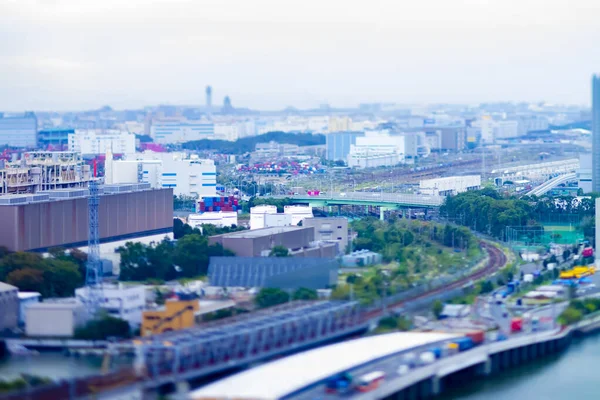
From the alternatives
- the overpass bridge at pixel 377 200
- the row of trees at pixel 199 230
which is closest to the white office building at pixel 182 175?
the overpass bridge at pixel 377 200

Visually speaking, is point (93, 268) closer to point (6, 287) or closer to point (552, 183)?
point (6, 287)

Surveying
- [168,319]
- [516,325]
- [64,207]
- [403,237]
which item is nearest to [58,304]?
[168,319]

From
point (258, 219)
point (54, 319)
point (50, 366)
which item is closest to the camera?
point (50, 366)

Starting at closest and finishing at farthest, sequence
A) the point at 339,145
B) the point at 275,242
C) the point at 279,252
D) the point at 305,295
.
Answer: the point at 305,295 < the point at 279,252 < the point at 275,242 < the point at 339,145

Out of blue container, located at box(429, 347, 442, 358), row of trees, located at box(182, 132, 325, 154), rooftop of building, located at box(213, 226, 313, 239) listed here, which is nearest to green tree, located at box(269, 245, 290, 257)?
rooftop of building, located at box(213, 226, 313, 239)

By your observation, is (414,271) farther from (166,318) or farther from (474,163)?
(474,163)

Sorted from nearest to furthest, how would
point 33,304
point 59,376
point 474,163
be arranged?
1. point 59,376
2. point 33,304
3. point 474,163

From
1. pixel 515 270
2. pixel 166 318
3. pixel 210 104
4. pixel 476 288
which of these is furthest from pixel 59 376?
→ pixel 210 104
